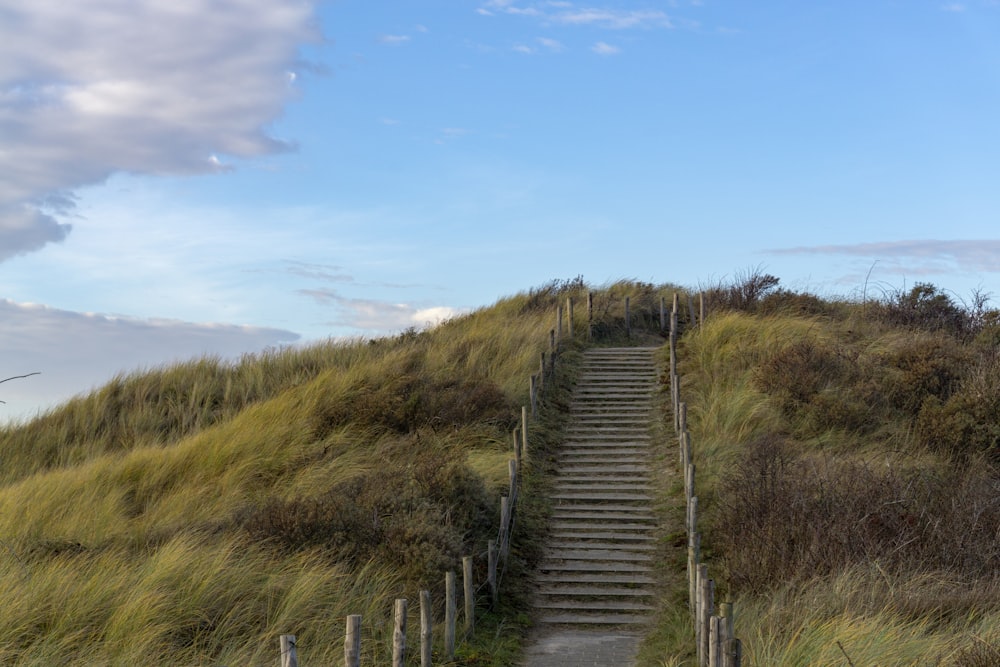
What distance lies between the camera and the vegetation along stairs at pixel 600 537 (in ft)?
44.0

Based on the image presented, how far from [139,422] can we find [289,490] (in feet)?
31.8

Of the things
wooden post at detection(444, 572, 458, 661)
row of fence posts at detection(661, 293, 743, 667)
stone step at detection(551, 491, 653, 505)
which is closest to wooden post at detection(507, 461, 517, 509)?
stone step at detection(551, 491, 653, 505)

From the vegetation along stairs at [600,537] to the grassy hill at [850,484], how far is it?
1119 mm

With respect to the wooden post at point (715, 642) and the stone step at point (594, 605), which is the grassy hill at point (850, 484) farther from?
the stone step at point (594, 605)

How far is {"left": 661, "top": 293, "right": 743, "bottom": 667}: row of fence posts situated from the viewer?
8.62m

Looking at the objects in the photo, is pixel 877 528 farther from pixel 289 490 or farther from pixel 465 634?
pixel 289 490

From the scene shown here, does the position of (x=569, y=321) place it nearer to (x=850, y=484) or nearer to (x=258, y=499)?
(x=258, y=499)

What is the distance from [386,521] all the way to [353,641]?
5.27 meters

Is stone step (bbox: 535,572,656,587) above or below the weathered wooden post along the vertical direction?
below

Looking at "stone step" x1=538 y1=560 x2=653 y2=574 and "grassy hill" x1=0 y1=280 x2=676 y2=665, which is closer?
"grassy hill" x1=0 y1=280 x2=676 y2=665

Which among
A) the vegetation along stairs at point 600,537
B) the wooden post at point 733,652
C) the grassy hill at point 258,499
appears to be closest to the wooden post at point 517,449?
the grassy hill at point 258,499

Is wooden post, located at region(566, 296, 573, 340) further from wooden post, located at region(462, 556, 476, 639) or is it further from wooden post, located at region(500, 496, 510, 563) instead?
wooden post, located at region(462, 556, 476, 639)

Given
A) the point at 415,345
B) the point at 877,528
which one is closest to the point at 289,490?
the point at 877,528

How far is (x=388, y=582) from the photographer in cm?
1247
